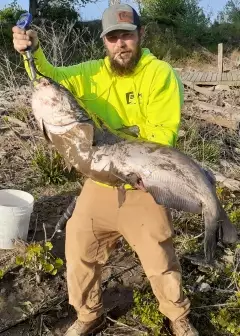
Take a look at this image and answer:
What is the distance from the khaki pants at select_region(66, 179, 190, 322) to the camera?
3268 mm

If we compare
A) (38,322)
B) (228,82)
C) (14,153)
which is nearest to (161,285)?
(38,322)

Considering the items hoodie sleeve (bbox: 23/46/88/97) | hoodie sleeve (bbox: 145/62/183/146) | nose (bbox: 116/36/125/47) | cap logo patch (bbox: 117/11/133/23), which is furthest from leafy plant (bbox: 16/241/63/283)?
cap logo patch (bbox: 117/11/133/23)

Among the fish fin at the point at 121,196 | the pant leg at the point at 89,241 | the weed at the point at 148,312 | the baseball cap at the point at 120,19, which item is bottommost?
the weed at the point at 148,312

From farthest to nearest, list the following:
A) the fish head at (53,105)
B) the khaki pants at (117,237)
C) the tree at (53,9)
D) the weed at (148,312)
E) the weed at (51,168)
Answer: the tree at (53,9), the weed at (51,168), the weed at (148,312), the khaki pants at (117,237), the fish head at (53,105)

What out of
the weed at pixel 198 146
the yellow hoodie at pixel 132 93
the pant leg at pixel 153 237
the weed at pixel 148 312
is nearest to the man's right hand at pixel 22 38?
the yellow hoodie at pixel 132 93

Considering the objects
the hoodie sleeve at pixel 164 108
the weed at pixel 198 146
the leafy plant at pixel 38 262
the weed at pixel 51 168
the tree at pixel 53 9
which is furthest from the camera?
the tree at pixel 53 9

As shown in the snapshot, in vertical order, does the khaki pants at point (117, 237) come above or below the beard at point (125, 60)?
below

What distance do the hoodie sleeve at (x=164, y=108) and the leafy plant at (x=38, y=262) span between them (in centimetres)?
146

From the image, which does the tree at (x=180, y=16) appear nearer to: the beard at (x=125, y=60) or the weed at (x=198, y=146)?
the weed at (x=198, y=146)

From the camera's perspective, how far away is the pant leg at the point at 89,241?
11.0 feet

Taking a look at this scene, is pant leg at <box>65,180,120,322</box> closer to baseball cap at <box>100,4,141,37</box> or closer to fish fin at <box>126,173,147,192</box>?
fish fin at <box>126,173,147,192</box>

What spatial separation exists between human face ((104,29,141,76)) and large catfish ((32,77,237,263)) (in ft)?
1.83

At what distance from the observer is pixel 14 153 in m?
6.82

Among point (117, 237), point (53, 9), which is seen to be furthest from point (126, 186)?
point (53, 9)
